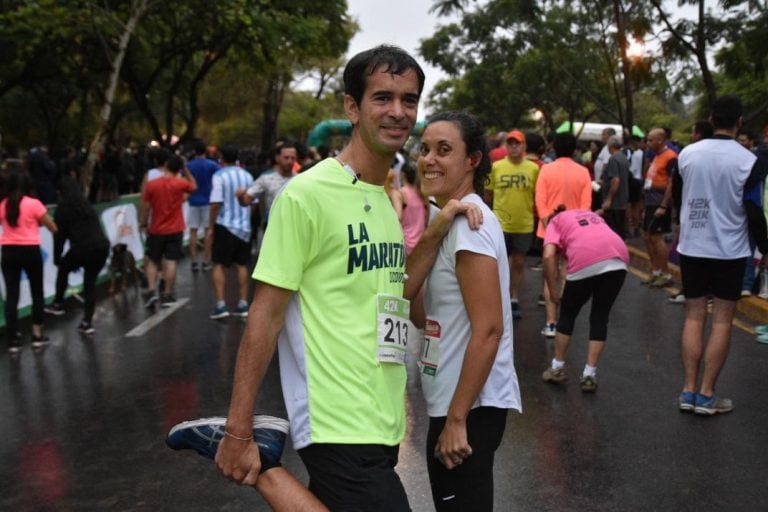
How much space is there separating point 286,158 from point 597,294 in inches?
159

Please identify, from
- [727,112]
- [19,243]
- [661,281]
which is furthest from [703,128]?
[19,243]

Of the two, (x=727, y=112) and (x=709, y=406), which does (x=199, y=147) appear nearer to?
(x=727, y=112)

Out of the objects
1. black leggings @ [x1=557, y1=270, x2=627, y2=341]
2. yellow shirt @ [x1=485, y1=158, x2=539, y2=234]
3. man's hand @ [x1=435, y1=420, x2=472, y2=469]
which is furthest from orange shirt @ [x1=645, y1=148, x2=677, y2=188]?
man's hand @ [x1=435, y1=420, x2=472, y2=469]

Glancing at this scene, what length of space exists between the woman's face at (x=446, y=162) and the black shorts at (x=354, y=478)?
0.93 m

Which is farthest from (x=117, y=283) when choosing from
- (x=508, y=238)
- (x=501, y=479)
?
(x=501, y=479)

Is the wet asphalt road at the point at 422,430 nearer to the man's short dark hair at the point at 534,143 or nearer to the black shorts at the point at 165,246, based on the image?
the man's short dark hair at the point at 534,143

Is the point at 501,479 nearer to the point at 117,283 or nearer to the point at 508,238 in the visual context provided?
the point at 508,238

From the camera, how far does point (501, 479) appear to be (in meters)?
4.78

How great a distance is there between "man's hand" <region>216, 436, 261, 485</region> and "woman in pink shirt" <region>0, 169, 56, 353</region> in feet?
22.0

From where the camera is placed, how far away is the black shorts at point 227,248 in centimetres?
971

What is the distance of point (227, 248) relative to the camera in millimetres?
9727

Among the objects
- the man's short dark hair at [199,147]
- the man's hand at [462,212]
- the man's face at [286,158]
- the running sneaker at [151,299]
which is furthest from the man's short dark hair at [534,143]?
the man's hand at [462,212]

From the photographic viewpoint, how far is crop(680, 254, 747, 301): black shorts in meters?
5.71

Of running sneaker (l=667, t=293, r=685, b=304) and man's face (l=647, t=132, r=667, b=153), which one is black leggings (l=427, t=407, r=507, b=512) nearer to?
running sneaker (l=667, t=293, r=685, b=304)
